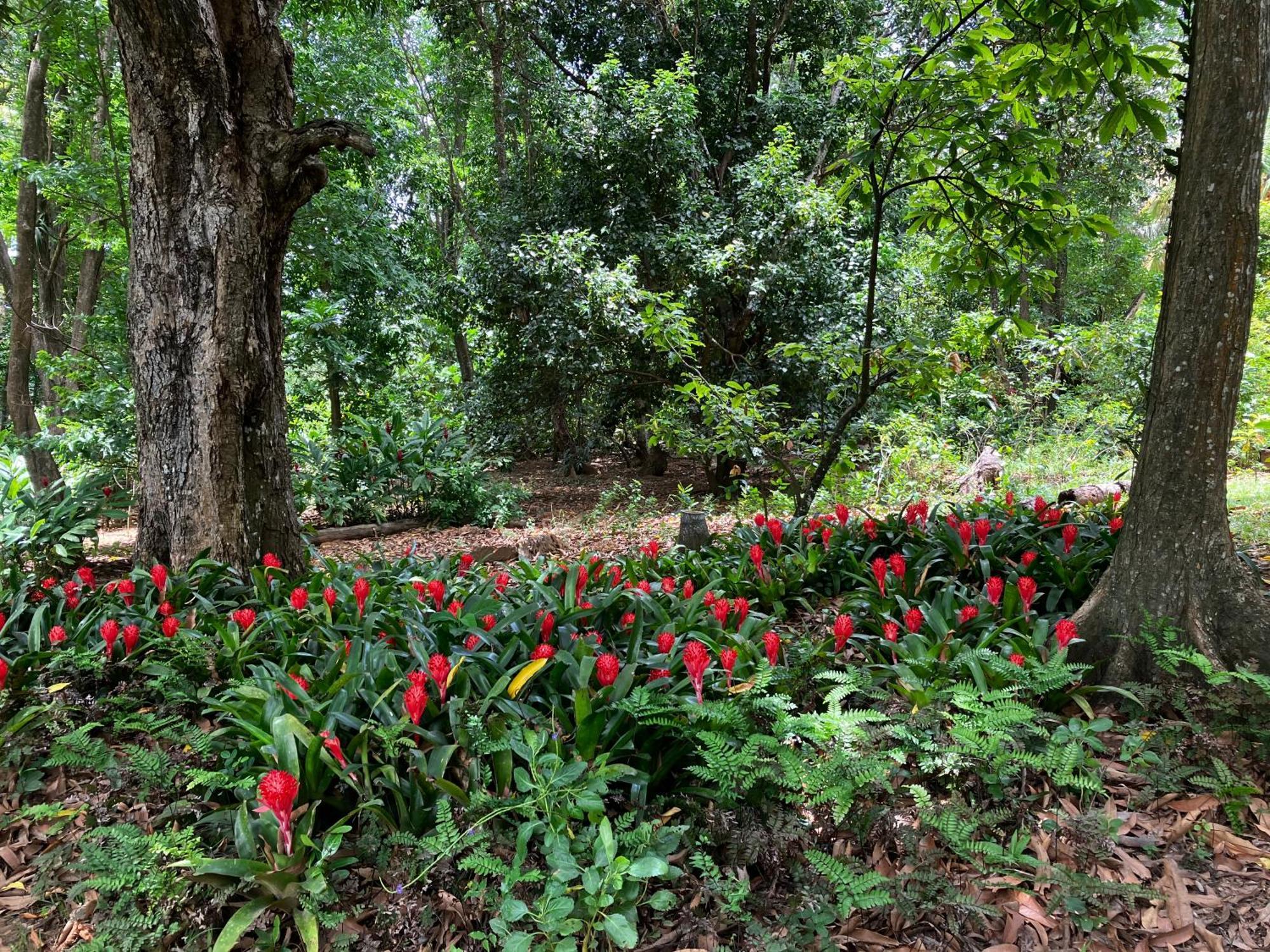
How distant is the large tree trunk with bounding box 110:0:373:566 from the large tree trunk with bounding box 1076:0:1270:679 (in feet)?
10.9

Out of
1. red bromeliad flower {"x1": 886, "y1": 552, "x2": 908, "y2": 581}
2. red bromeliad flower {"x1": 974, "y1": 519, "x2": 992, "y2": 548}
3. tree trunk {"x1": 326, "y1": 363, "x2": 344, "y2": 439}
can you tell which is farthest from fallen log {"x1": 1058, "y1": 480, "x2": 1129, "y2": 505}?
tree trunk {"x1": 326, "y1": 363, "x2": 344, "y2": 439}

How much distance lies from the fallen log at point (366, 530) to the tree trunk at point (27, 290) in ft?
10.7

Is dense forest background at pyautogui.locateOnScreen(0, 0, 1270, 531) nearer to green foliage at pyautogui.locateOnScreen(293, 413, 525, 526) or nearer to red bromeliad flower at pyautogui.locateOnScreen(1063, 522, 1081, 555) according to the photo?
green foliage at pyautogui.locateOnScreen(293, 413, 525, 526)

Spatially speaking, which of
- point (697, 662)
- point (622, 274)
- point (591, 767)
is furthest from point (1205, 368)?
point (622, 274)

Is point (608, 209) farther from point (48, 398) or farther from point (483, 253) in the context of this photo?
point (48, 398)

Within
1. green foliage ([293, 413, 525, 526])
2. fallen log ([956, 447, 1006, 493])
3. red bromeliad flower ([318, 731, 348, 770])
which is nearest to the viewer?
red bromeliad flower ([318, 731, 348, 770])

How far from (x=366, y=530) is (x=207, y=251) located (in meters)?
3.53

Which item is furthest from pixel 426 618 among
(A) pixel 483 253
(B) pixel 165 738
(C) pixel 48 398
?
(C) pixel 48 398

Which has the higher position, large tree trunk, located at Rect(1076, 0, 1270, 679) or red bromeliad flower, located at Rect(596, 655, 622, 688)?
large tree trunk, located at Rect(1076, 0, 1270, 679)

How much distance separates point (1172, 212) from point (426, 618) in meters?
2.99

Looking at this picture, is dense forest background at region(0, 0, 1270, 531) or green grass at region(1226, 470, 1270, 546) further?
dense forest background at region(0, 0, 1270, 531)

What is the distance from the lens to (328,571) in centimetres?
354

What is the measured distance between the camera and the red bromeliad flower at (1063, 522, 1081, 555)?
126 inches

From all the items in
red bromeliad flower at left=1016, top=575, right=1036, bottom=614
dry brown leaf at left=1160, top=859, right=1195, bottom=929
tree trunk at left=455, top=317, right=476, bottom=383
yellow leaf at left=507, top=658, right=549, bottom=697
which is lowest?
dry brown leaf at left=1160, top=859, right=1195, bottom=929
